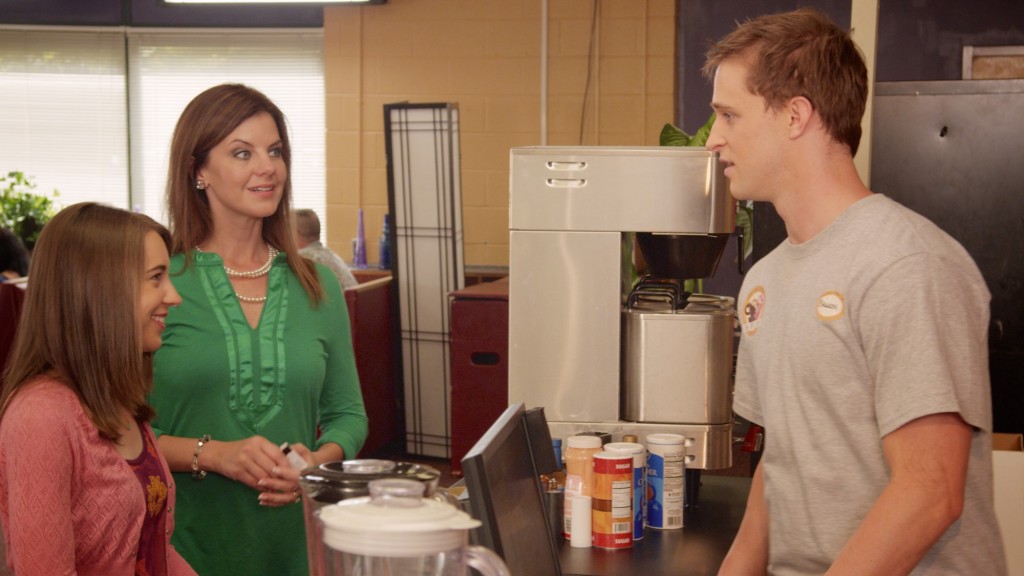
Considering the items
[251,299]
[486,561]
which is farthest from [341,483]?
[251,299]

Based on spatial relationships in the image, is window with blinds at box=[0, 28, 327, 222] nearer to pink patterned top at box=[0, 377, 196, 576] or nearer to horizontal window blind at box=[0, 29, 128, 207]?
horizontal window blind at box=[0, 29, 128, 207]

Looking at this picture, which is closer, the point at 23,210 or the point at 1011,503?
the point at 1011,503

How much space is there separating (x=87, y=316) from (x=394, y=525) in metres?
0.83

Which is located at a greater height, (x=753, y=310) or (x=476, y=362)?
(x=753, y=310)

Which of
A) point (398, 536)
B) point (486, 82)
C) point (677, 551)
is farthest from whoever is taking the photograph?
point (486, 82)

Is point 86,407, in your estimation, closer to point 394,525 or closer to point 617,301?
point 394,525

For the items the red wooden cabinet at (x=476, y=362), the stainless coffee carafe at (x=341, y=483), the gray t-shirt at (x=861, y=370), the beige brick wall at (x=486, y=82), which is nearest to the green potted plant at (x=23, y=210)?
the beige brick wall at (x=486, y=82)

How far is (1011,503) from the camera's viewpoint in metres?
2.12

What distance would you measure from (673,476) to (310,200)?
5.55m

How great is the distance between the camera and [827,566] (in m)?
1.33

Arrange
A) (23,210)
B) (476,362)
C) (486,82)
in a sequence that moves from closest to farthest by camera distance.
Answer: (476,362) → (486,82) → (23,210)

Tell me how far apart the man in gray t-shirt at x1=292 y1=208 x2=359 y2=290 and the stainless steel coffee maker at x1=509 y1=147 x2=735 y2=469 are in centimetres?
343

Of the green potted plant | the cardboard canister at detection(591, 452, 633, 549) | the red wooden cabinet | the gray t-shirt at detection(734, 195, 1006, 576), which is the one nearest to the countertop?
the cardboard canister at detection(591, 452, 633, 549)

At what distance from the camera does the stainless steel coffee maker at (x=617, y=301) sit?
6.51ft
